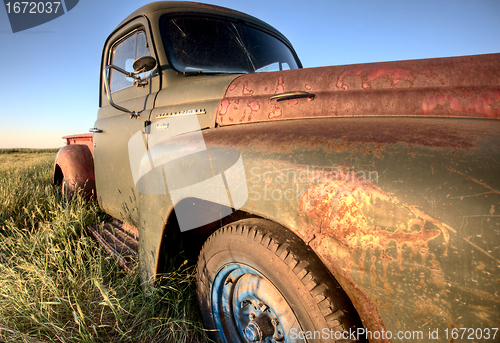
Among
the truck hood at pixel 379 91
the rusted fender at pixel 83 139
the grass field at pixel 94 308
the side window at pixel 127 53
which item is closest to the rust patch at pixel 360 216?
the truck hood at pixel 379 91

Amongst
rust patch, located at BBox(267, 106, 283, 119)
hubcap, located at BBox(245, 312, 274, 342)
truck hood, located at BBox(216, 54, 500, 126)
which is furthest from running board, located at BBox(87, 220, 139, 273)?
rust patch, located at BBox(267, 106, 283, 119)

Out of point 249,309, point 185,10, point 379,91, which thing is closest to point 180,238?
point 249,309

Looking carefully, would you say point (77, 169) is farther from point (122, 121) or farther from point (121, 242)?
point (121, 242)

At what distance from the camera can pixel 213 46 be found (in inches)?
76.7

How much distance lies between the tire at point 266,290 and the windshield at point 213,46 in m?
1.33

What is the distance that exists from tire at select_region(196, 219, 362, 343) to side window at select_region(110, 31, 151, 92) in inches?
61.9

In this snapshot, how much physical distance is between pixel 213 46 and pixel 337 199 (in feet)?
5.46

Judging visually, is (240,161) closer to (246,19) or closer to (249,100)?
(249,100)

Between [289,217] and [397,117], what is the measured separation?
22.5 inches

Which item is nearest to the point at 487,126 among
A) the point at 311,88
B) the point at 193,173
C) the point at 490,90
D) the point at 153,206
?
the point at 490,90

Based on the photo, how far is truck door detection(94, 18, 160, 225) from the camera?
1.94 metres

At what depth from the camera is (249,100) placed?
4.33 feet

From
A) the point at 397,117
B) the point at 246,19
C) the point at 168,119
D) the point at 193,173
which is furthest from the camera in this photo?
the point at 246,19

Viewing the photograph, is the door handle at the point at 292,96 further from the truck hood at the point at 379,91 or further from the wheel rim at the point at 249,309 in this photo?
the wheel rim at the point at 249,309
